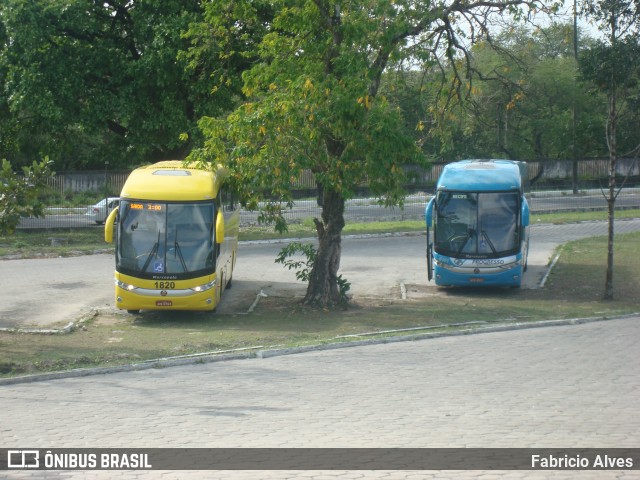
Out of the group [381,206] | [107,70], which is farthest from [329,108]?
[381,206]

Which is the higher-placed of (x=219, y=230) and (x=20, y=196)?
(x=20, y=196)

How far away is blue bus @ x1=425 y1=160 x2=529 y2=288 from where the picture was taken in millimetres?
22688

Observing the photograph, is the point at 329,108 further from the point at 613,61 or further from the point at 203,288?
the point at 613,61

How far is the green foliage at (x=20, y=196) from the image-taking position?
47.2 feet

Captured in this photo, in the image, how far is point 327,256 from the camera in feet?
66.6

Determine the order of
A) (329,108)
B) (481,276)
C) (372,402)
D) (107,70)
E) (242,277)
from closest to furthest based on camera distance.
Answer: (372,402) → (329,108) → (481,276) → (242,277) → (107,70)

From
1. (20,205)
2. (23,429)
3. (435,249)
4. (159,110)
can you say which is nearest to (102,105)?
(159,110)

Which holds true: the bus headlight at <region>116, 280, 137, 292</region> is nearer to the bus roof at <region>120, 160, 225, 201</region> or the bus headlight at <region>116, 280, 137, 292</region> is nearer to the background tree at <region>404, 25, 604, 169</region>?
the bus roof at <region>120, 160, 225, 201</region>

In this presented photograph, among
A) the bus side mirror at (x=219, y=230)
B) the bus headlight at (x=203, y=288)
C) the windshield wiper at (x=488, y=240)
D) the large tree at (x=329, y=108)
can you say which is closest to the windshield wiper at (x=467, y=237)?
the windshield wiper at (x=488, y=240)

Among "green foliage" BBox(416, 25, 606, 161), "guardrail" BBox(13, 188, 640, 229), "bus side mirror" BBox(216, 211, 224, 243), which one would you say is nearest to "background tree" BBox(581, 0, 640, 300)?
"bus side mirror" BBox(216, 211, 224, 243)

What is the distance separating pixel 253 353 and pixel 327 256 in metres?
5.57

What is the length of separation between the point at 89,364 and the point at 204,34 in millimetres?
9903

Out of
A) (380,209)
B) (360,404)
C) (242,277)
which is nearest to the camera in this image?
(360,404)

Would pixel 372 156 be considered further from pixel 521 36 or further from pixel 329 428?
pixel 329 428
